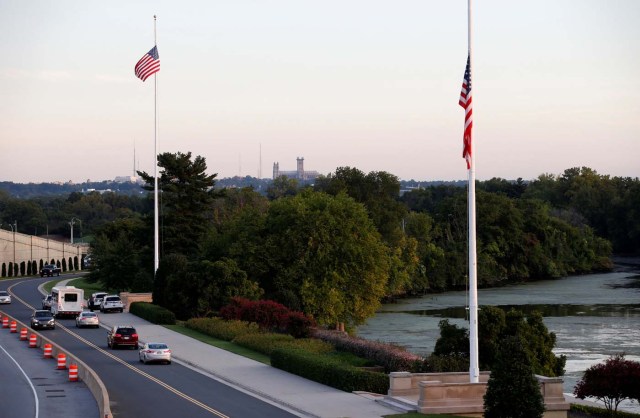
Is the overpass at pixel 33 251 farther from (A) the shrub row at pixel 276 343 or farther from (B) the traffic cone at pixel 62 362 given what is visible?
(B) the traffic cone at pixel 62 362

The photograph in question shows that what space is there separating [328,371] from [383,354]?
14.1 feet

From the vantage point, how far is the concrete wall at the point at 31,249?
481ft

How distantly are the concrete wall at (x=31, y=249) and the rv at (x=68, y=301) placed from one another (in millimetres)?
68606

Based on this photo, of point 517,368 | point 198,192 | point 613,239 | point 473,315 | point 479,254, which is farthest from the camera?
point 613,239

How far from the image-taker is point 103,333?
68.7 m

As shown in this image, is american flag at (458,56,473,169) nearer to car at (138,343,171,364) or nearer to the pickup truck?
car at (138,343,171,364)

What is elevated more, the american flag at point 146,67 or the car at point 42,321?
the american flag at point 146,67

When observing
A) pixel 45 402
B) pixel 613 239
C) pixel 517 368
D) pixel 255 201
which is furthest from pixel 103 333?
pixel 613 239

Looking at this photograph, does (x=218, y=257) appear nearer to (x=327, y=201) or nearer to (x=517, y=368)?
(x=327, y=201)

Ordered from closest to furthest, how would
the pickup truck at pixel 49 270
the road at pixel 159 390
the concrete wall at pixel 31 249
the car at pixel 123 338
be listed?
the road at pixel 159 390 < the car at pixel 123 338 < the pickup truck at pixel 49 270 < the concrete wall at pixel 31 249

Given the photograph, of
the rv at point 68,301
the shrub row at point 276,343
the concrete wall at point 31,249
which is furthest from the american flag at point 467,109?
→ the concrete wall at point 31,249

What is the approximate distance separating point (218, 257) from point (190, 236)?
16258 mm

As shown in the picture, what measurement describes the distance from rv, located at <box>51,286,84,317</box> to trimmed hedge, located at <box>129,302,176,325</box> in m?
4.48

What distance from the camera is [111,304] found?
83875mm
